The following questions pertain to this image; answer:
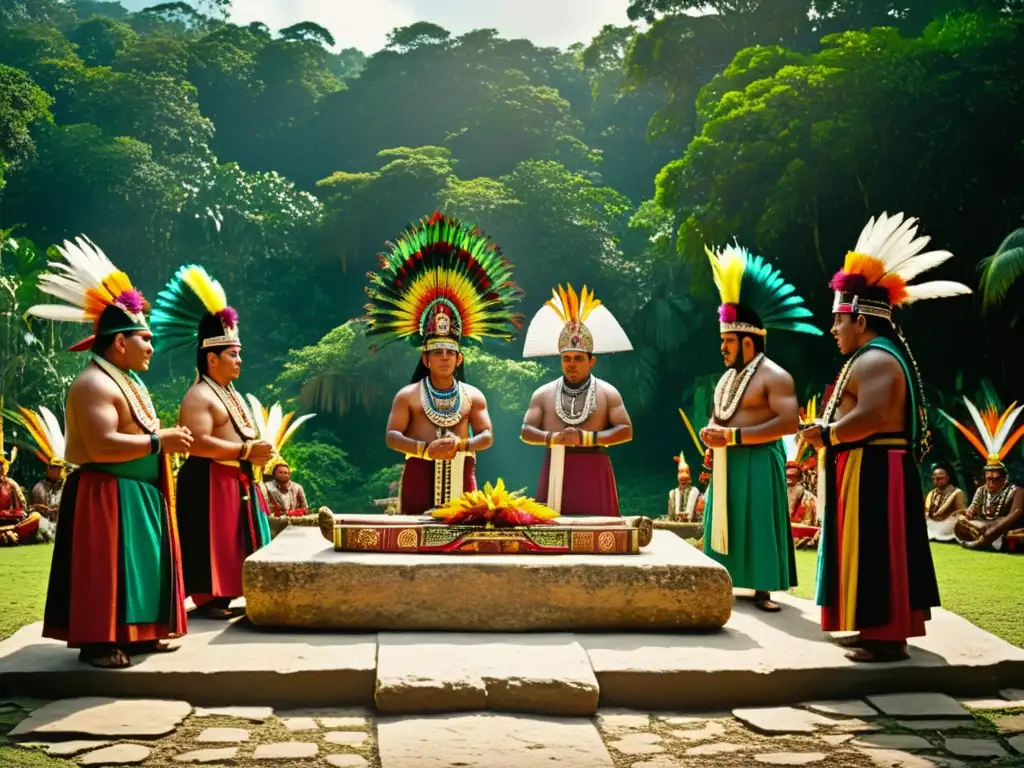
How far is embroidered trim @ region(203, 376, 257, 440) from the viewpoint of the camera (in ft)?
20.7

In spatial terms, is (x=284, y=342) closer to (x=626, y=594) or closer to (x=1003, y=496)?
(x=1003, y=496)

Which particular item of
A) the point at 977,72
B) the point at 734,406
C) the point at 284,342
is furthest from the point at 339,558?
the point at 284,342

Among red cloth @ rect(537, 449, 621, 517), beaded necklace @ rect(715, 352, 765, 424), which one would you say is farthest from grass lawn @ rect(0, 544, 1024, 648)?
beaded necklace @ rect(715, 352, 765, 424)

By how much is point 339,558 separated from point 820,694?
2.41 metres

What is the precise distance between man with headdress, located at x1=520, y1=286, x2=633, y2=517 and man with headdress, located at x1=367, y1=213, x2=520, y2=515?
46 centimetres

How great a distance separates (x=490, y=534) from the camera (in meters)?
5.98

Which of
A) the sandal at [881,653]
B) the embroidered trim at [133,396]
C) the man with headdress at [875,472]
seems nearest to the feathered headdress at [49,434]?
the embroidered trim at [133,396]

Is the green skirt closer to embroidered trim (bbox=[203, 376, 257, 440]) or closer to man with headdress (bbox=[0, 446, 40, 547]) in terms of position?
embroidered trim (bbox=[203, 376, 257, 440])

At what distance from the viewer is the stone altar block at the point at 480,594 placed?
5.63m

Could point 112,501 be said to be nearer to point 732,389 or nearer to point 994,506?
point 732,389

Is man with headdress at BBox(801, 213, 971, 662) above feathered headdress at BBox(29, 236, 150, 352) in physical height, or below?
below

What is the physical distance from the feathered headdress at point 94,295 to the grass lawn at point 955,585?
7.65 feet

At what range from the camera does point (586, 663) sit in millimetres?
4973

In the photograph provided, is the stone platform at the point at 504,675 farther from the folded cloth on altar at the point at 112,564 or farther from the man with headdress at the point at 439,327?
the man with headdress at the point at 439,327
